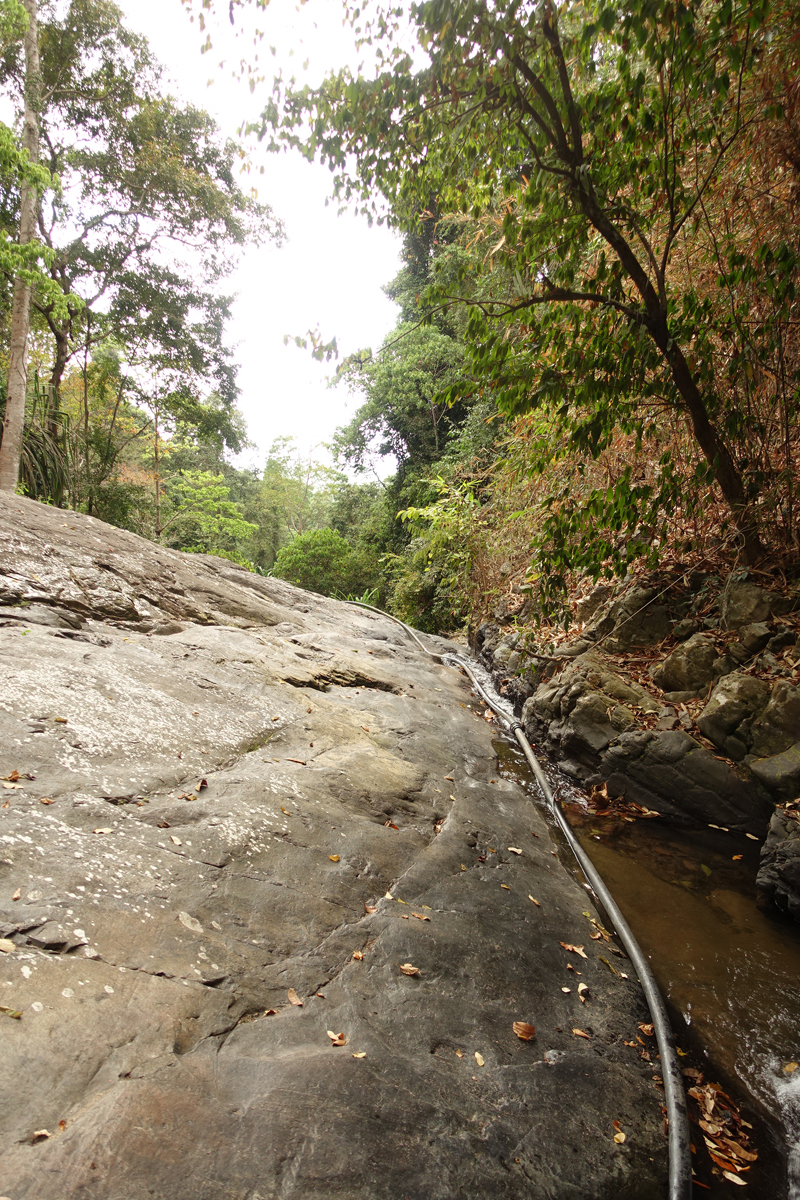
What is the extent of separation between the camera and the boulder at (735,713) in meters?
3.48

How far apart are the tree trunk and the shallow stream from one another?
916cm

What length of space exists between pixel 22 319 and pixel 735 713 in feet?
35.7

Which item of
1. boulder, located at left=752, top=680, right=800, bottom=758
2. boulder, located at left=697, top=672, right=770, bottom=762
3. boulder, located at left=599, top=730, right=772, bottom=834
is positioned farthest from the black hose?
boulder, located at left=752, top=680, right=800, bottom=758

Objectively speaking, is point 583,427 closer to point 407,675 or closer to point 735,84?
point 735,84

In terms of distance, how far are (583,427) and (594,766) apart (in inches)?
108

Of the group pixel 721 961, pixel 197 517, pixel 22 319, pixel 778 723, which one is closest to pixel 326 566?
pixel 197 517

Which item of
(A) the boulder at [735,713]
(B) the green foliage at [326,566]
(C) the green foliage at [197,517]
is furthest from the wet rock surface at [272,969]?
(C) the green foliage at [197,517]

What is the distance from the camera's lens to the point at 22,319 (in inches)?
332

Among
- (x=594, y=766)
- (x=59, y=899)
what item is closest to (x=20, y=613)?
(x=59, y=899)

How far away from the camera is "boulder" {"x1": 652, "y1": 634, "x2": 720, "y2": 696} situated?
13.5 ft

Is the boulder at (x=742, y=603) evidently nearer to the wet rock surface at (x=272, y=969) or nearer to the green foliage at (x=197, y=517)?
the wet rock surface at (x=272, y=969)

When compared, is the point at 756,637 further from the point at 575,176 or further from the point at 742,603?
the point at 575,176

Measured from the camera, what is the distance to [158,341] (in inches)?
498

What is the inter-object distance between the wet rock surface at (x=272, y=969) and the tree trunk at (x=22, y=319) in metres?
5.78
